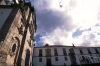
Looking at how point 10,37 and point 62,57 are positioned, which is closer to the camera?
point 10,37

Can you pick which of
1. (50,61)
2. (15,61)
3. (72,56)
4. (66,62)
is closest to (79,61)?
(72,56)

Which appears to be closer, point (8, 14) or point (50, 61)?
point (8, 14)

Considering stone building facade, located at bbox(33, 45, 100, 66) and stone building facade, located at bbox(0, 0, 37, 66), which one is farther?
stone building facade, located at bbox(33, 45, 100, 66)

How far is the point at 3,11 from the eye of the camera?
1070 centimetres

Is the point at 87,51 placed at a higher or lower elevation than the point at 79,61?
higher

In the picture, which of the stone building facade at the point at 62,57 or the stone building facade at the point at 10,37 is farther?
the stone building facade at the point at 62,57

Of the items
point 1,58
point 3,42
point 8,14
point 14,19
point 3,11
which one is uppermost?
point 3,11

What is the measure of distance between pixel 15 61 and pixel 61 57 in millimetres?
21698

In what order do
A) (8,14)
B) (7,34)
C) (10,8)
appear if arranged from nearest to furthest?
1. (7,34)
2. (8,14)
3. (10,8)

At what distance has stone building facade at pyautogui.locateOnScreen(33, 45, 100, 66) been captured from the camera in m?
27.6

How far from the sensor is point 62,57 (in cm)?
2912

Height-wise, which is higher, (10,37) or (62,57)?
(62,57)

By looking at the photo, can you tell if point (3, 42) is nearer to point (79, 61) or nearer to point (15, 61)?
point (15, 61)

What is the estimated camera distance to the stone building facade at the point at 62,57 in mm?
27573
